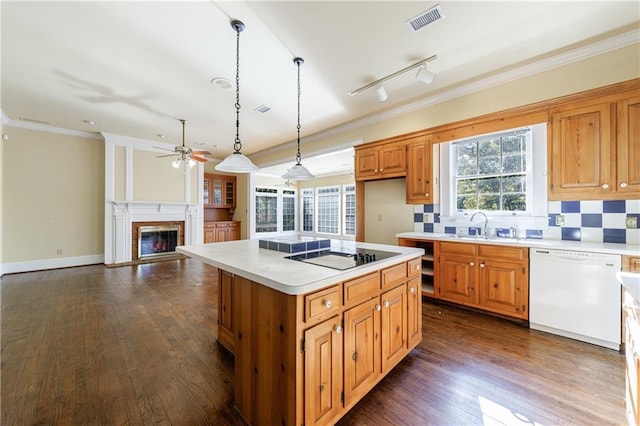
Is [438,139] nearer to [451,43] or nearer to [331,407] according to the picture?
[451,43]

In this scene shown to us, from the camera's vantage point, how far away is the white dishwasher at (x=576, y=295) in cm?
219

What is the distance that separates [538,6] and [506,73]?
102 centimetres

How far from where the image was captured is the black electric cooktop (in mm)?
1647

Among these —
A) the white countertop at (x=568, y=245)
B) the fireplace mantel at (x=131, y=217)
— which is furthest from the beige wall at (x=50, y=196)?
the white countertop at (x=568, y=245)

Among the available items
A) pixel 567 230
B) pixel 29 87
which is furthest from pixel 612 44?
pixel 29 87

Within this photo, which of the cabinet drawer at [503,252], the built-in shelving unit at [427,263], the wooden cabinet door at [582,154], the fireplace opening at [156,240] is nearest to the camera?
the wooden cabinet door at [582,154]

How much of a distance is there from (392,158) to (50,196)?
6.94 metres

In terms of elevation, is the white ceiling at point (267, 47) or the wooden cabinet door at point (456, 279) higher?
the white ceiling at point (267, 47)

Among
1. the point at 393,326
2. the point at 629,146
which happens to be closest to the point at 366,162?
the point at 629,146

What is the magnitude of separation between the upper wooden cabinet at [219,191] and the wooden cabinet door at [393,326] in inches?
281

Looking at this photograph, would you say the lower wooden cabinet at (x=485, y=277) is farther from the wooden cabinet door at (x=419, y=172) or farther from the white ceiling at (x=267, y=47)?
the white ceiling at (x=267, y=47)

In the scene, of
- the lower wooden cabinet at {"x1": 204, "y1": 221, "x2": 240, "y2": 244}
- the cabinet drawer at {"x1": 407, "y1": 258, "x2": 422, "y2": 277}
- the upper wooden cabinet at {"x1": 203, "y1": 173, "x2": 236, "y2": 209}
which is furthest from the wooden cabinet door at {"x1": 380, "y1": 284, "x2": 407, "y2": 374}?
the upper wooden cabinet at {"x1": 203, "y1": 173, "x2": 236, "y2": 209}

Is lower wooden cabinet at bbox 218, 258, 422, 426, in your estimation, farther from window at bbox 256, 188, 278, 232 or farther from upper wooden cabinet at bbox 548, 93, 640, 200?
window at bbox 256, 188, 278, 232

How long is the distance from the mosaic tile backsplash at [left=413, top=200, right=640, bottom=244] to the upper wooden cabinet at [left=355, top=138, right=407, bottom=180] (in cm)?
168
